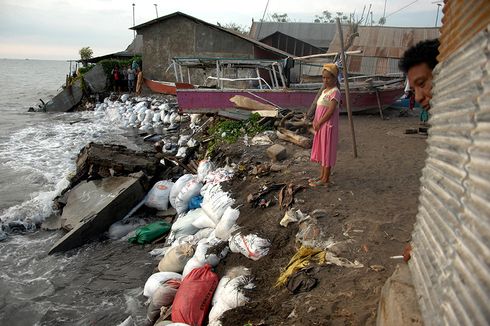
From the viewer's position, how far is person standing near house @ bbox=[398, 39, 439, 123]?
194cm

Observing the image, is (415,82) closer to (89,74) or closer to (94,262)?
(94,262)

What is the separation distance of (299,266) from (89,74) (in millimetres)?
19047

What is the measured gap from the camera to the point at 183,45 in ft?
59.1

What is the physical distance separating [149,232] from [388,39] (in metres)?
15.4

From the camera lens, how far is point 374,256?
3045 mm

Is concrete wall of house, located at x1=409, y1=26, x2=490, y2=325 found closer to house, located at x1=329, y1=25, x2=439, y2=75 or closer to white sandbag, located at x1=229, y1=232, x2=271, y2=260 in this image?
white sandbag, located at x1=229, y1=232, x2=271, y2=260

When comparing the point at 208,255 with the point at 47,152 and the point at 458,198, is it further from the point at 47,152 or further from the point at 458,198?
the point at 47,152

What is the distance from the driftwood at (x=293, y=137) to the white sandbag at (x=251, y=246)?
3295mm

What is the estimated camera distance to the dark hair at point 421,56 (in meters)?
1.93

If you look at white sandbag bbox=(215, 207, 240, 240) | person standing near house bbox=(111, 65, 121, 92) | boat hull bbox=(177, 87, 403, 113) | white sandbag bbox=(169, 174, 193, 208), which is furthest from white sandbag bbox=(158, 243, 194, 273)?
person standing near house bbox=(111, 65, 121, 92)

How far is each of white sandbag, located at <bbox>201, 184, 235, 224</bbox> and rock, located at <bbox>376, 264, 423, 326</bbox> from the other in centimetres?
272

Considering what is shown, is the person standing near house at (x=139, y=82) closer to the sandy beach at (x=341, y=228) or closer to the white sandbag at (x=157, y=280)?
the sandy beach at (x=341, y=228)

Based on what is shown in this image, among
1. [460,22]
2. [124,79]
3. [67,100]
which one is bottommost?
[67,100]

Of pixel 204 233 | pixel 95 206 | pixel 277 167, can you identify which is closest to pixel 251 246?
pixel 204 233
